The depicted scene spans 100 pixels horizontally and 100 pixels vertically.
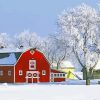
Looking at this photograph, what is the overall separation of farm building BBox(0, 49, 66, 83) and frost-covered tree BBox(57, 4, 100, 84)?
11.1 meters

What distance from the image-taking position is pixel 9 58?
86.2m

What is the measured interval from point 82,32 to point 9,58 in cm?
1780

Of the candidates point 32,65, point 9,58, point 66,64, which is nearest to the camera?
point 9,58

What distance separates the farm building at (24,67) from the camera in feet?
276

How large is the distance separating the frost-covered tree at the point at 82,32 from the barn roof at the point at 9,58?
39.5 ft

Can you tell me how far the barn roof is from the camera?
84.7m
